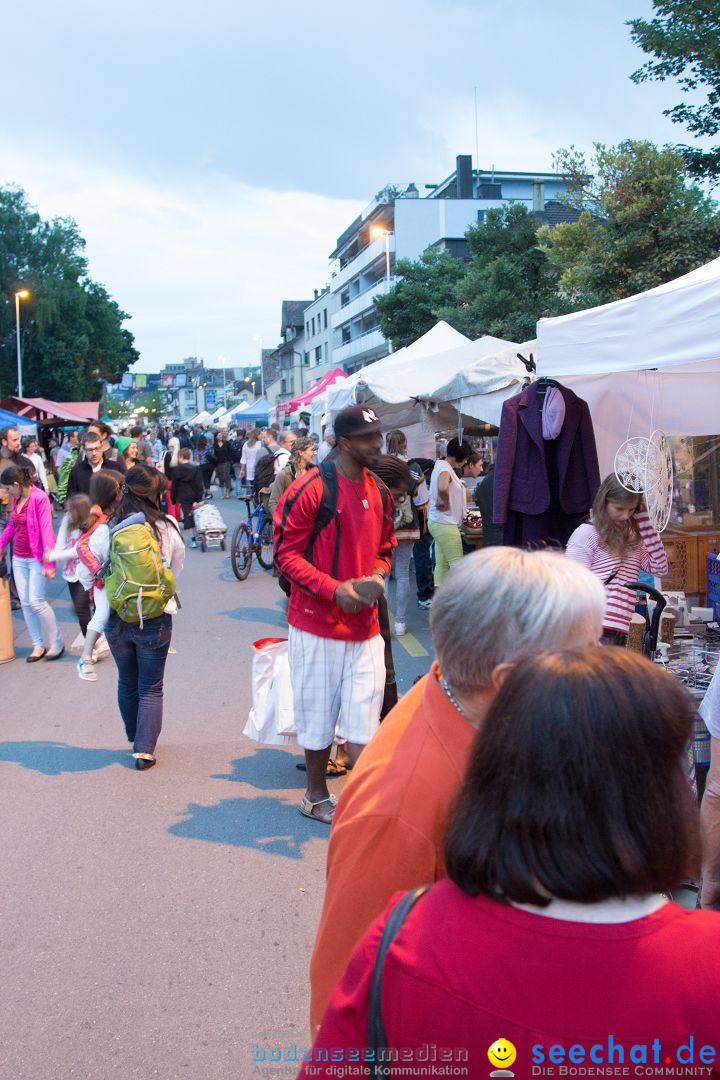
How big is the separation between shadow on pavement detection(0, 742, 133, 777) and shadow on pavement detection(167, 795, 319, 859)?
101 cm

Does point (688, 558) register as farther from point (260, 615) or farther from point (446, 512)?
point (260, 615)

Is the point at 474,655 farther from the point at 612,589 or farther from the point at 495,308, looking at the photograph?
the point at 495,308

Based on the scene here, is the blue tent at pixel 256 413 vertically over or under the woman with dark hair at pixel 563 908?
over

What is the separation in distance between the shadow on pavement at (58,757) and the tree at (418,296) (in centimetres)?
2647

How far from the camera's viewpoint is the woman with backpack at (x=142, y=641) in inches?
214

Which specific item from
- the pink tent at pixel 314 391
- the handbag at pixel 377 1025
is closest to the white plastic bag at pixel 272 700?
the handbag at pixel 377 1025

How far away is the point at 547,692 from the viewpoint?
3.98ft

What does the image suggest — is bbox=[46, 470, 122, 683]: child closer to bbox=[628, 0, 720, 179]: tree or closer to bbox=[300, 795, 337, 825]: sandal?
bbox=[300, 795, 337, 825]: sandal

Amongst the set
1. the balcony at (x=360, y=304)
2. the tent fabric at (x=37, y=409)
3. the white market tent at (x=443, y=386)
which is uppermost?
the balcony at (x=360, y=304)

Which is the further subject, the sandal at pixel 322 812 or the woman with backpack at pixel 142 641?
the woman with backpack at pixel 142 641

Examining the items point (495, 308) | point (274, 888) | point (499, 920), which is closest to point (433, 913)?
point (499, 920)

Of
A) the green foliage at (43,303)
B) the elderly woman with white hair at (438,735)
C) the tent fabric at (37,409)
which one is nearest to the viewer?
the elderly woman with white hair at (438,735)

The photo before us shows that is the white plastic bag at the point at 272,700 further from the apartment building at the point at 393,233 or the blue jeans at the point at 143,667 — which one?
the apartment building at the point at 393,233

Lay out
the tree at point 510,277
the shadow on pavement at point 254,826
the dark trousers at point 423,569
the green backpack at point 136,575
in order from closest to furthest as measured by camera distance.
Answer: the shadow on pavement at point 254,826
the green backpack at point 136,575
the dark trousers at point 423,569
the tree at point 510,277
